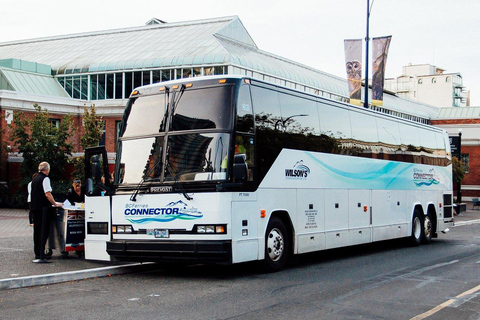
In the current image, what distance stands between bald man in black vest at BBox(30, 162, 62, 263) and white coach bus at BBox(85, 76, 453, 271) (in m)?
1.04

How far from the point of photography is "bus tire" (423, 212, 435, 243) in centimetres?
1969

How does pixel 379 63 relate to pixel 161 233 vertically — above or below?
above

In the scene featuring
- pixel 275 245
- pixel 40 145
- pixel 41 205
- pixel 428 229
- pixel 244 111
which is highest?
pixel 40 145

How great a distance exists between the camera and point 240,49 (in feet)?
150

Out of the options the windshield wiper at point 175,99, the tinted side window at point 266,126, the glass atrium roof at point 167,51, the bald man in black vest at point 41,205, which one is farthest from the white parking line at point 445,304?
the glass atrium roof at point 167,51

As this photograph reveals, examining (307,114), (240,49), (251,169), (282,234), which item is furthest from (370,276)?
(240,49)

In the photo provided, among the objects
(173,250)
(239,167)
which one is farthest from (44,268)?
(239,167)

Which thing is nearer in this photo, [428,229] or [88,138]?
[428,229]

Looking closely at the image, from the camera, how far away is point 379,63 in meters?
26.8

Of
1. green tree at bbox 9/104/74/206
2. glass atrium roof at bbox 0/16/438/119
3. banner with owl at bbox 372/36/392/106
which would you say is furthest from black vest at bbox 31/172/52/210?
glass atrium roof at bbox 0/16/438/119

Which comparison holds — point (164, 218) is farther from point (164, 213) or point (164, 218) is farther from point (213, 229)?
point (213, 229)

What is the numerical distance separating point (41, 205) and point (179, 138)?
3.55 m

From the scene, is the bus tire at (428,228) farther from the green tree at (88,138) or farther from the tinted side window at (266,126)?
the green tree at (88,138)

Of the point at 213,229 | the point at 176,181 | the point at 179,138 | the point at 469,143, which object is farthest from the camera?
the point at 469,143
